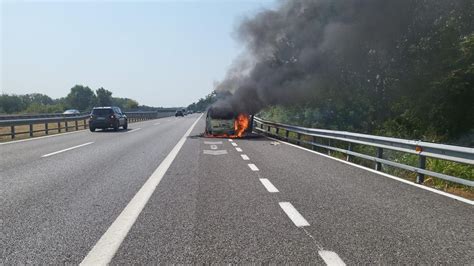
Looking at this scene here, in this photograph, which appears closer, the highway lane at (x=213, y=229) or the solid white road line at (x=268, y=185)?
the highway lane at (x=213, y=229)

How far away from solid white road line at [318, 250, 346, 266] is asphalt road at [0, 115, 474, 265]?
0.01 metres

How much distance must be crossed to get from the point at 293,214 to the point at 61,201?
3477 mm

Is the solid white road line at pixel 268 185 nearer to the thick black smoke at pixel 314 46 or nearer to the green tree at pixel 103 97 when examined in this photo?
the thick black smoke at pixel 314 46

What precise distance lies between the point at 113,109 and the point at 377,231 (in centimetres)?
2486

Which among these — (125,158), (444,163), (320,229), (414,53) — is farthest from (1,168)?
(414,53)

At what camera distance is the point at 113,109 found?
27.1 metres

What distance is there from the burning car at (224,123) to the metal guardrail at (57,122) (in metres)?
9.29

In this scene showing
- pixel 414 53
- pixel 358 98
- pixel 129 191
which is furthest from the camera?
pixel 358 98

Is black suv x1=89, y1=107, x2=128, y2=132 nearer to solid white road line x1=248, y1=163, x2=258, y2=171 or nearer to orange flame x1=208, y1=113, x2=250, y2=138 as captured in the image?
orange flame x1=208, y1=113, x2=250, y2=138

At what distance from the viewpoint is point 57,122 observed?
82.3 ft

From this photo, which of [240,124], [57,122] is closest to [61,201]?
[240,124]

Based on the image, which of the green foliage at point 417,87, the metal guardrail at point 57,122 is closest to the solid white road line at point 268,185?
the green foliage at point 417,87

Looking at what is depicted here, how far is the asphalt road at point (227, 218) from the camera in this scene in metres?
3.80

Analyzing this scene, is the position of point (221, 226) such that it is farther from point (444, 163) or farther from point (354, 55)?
point (354, 55)
